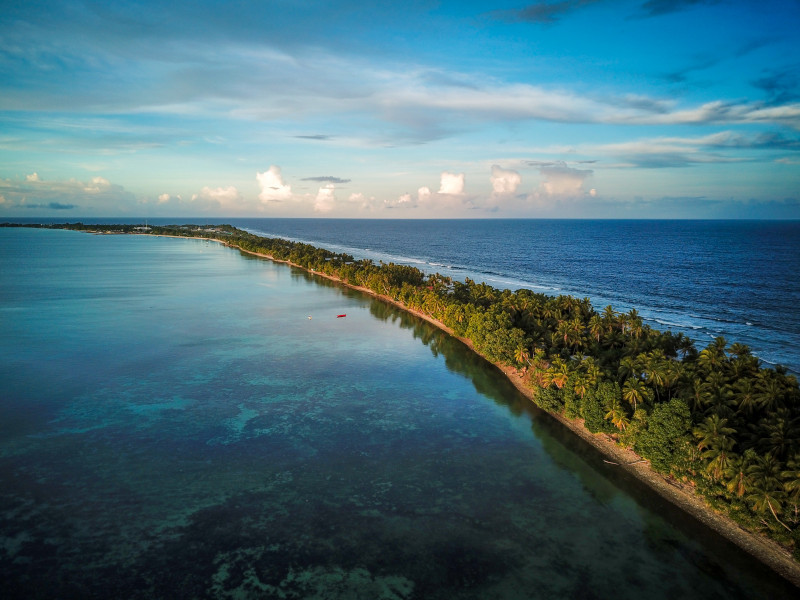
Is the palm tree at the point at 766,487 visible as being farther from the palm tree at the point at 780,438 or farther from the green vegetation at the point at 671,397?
the palm tree at the point at 780,438

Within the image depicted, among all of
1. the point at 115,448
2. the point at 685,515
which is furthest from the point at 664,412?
the point at 115,448

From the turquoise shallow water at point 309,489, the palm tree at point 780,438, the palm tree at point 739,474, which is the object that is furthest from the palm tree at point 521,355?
the palm tree at point 739,474

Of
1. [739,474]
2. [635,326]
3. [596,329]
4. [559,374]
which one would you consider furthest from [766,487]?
[635,326]

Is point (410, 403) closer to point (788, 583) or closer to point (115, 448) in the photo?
point (115, 448)

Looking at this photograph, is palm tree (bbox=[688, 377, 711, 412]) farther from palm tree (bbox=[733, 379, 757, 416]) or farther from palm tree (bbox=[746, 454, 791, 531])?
Answer: palm tree (bbox=[746, 454, 791, 531])

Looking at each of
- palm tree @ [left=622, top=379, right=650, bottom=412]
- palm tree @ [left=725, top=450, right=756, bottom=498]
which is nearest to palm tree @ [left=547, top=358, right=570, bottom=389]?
palm tree @ [left=622, top=379, right=650, bottom=412]

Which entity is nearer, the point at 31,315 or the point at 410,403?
the point at 410,403
